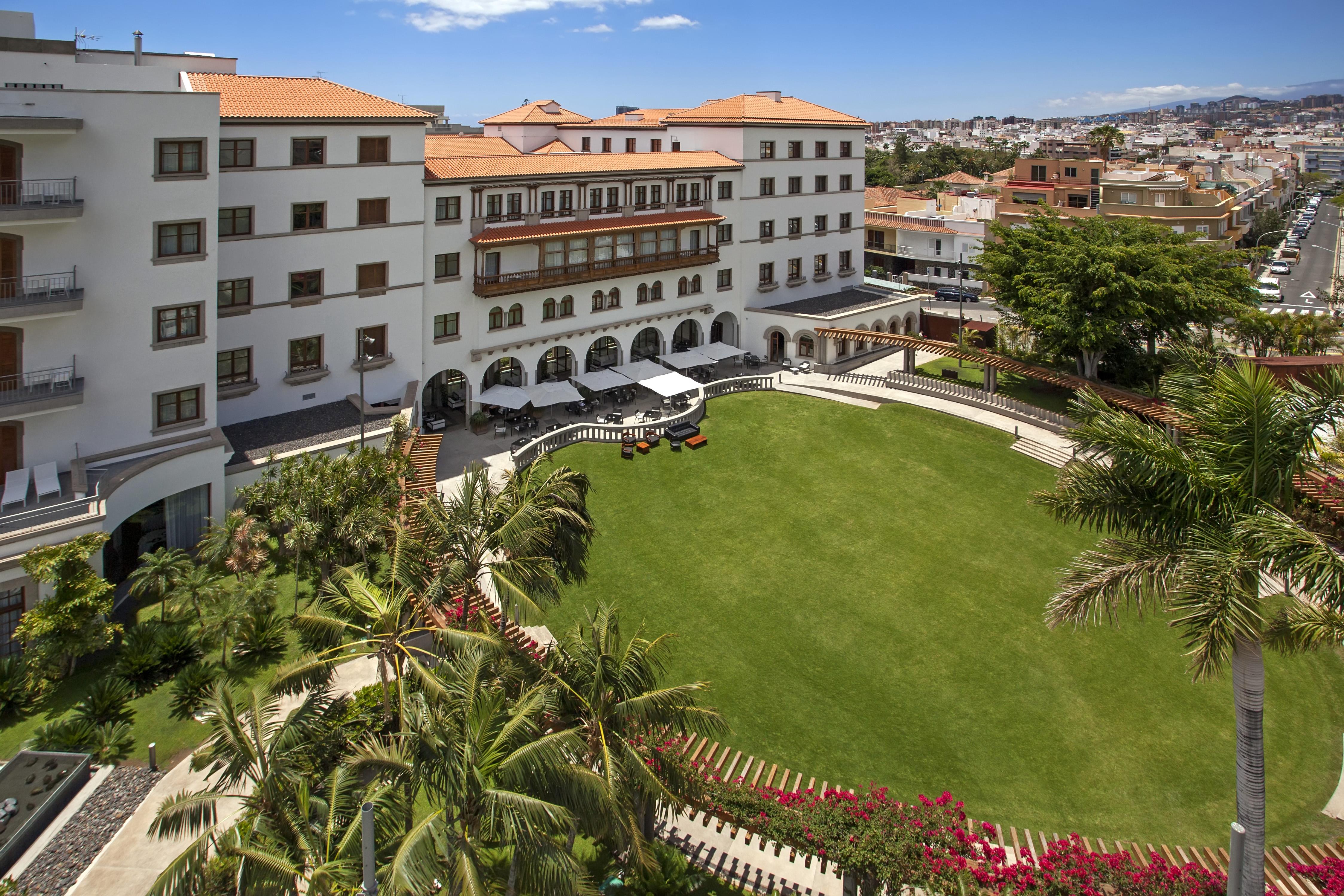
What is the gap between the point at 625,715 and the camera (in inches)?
756

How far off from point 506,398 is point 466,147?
20630 millimetres

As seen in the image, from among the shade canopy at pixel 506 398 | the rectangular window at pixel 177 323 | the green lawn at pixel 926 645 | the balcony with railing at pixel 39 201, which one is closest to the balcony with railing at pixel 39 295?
the balcony with railing at pixel 39 201

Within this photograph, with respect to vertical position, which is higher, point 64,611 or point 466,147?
point 466,147

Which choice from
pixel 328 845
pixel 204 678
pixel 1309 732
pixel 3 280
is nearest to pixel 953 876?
pixel 328 845

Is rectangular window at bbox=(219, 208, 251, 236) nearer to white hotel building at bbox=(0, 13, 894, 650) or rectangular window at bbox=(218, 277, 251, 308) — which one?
white hotel building at bbox=(0, 13, 894, 650)

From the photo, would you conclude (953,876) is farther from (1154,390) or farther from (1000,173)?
(1000,173)

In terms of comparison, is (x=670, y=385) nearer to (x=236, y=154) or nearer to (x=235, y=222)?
(x=235, y=222)

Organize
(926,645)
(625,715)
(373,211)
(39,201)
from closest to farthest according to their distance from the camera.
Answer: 1. (625,715)
2. (39,201)
3. (926,645)
4. (373,211)

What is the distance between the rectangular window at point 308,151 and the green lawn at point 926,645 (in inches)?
715

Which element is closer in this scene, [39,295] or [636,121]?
[39,295]

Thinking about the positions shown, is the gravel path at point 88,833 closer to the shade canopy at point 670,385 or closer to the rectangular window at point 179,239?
the rectangular window at point 179,239

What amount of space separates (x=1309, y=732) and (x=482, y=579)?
95.8 feet

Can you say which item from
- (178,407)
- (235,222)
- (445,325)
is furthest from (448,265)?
(178,407)

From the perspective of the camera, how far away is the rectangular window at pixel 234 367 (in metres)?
41.9
